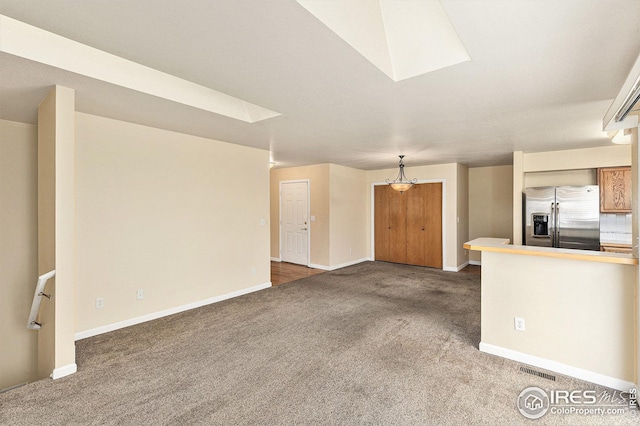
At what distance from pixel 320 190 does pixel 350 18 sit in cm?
487

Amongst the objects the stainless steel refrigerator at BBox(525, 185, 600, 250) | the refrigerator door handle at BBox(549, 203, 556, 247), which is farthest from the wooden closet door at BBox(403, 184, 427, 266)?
the refrigerator door handle at BBox(549, 203, 556, 247)

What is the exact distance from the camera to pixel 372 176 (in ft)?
25.1

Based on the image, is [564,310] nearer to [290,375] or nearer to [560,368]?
[560,368]

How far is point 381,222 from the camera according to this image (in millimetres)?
7520

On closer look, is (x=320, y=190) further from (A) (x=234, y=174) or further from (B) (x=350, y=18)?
(B) (x=350, y=18)

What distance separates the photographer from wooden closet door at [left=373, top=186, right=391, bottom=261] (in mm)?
7434

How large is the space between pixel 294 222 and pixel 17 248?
4.80m

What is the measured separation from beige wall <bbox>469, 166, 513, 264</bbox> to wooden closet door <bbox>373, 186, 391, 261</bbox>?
1972mm

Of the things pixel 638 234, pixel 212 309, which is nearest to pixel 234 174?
pixel 212 309

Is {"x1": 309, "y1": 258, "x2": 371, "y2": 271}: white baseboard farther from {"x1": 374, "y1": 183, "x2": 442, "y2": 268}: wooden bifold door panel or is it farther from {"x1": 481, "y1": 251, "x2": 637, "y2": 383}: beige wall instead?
{"x1": 481, "y1": 251, "x2": 637, "y2": 383}: beige wall

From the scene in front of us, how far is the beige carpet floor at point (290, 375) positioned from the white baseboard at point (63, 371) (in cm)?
5

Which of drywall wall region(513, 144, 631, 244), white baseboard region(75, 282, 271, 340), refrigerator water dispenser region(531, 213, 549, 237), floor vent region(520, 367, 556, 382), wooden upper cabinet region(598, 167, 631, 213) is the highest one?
drywall wall region(513, 144, 631, 244)

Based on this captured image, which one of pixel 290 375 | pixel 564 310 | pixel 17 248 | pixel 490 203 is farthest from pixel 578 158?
pixel 17 248

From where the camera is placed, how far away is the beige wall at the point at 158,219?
3238 millimetres
